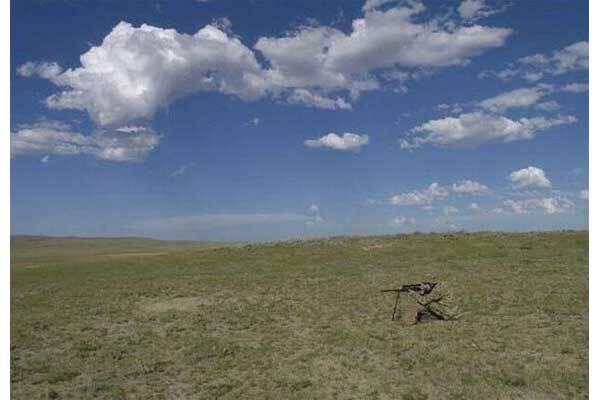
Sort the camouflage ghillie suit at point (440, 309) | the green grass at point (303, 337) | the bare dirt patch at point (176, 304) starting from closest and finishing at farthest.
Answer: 1. the green grass at point (303, 337)
2. the camouflage ghillie suit at point (440, 309)
3. the bare dirt patch at point (176, 304)

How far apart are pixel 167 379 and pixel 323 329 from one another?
7516mm

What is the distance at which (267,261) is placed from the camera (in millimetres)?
54500

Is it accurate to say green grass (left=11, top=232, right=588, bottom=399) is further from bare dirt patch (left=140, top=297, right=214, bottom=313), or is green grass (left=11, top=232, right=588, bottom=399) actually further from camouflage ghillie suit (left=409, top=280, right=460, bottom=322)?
camouflage ghillie suit (left=409, top=280, right=460, bottom=322)

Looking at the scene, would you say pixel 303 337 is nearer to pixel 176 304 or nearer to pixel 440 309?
pixel 440 309

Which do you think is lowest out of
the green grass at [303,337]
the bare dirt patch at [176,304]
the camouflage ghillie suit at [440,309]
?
the bare dirt patch at [176,304]

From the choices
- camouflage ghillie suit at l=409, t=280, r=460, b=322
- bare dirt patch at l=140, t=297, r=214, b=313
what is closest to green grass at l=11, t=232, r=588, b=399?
bare dirt patch at l=140, t=297, r=214, b=313

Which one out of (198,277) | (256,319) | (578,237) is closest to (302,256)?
(198,277)

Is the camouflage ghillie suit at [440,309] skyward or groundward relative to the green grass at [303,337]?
skyward

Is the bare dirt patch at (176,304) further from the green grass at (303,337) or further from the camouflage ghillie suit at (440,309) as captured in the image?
the camouflage ghillie suit at (440,309)

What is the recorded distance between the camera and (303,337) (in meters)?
20.4

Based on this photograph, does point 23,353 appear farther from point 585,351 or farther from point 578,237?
point 578,237

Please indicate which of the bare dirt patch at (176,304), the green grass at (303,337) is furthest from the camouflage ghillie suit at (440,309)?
the bare dirt patch at (176,304)

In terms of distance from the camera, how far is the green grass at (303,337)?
47.8 ft

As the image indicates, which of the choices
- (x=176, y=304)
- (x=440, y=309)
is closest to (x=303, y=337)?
(x=440, y=309)
